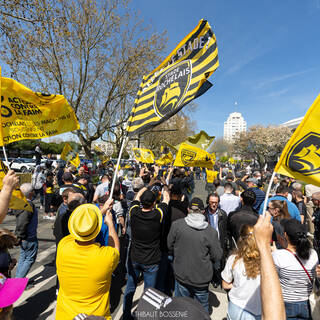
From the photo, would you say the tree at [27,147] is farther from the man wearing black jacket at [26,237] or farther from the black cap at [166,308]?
the black cap at [166,308]

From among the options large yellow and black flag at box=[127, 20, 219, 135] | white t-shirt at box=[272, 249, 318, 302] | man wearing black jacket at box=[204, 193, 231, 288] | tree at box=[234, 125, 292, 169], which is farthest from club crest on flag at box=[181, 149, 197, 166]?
tree at box=[234, 125, 292, 169]

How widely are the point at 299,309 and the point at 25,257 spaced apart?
400 centimetres

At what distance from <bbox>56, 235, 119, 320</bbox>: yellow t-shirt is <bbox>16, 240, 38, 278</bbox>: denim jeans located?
2.07 meters

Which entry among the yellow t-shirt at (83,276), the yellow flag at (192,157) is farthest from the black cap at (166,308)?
the yellow flag at (192,157)

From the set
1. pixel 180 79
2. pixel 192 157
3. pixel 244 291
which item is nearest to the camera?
pixel 244 291

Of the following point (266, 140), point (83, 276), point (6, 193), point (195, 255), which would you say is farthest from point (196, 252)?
point (266, 140)

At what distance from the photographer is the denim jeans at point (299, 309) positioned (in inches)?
81.1

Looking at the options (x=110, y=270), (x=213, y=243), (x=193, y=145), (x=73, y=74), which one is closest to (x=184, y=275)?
(x=213, y=243)

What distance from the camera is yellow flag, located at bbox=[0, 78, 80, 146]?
2.94m

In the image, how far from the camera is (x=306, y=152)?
71.6 inches

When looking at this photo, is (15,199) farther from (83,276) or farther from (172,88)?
(172,88)

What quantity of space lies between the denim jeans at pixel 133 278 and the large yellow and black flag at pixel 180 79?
1934 millimetres

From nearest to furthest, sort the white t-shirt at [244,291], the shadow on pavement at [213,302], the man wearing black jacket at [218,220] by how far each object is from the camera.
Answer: the white t-shirt at [244,291] → the shadow on pavement at [213,302] → the man wearing black jacket at [218,220]

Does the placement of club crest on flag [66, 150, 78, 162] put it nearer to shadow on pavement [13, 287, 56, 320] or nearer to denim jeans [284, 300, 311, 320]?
shadow on pavement [13, 287, 56, 320]
